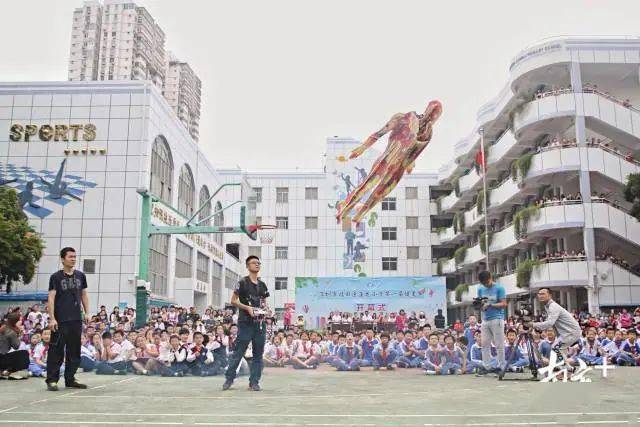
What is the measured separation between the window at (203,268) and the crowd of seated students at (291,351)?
69.6 feet

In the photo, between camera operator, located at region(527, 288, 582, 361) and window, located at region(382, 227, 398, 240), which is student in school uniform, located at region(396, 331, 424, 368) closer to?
camera operator, located at region(527, 288, 582, 361)

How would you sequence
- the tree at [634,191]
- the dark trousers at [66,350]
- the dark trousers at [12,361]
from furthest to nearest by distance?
the tree at [634,191]
the dark trousers at [12,361]
the dark trousers at [66,350]

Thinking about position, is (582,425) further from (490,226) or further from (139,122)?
(490,226)

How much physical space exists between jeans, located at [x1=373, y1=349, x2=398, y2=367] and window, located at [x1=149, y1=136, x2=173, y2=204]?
17.8m

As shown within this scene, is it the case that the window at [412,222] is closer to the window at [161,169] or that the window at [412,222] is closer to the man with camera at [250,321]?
the window at [161,169]

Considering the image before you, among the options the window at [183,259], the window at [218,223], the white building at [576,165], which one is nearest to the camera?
the white building at [576,165]

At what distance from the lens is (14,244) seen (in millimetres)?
22406

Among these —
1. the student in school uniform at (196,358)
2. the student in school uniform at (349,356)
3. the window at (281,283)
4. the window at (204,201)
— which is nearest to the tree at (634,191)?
the student in school uniform at (349,356)

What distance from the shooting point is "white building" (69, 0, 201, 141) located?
321ft

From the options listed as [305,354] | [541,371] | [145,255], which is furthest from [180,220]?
[541,371]

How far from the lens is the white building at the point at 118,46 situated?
321ft

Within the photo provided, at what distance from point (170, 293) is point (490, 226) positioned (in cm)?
2123

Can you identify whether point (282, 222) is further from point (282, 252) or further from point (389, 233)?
point (389, 233)

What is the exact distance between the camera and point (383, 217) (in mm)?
51344
